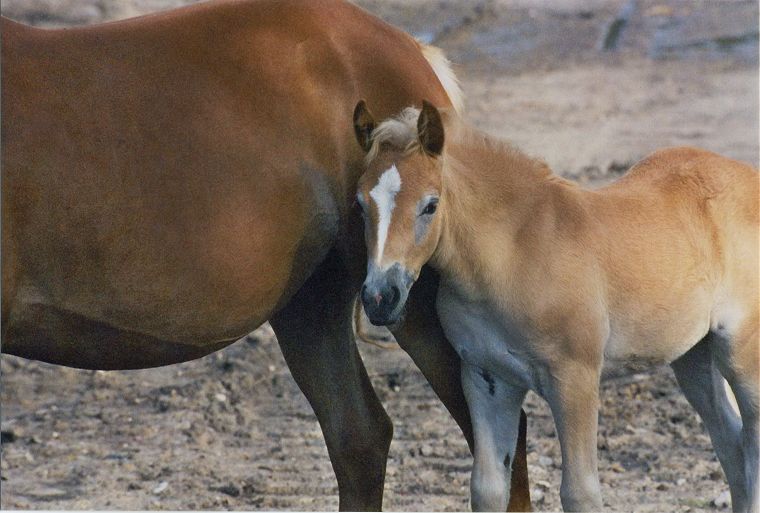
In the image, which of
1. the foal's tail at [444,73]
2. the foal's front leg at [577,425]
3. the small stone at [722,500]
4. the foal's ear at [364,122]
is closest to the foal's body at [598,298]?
the foal's front leg at [577,425]

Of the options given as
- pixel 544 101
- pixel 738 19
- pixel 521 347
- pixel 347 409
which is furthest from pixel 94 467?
pixel 738 19

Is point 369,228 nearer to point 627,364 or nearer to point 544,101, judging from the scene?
point 627,364

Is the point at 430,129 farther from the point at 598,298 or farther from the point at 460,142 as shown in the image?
the point at 598,298

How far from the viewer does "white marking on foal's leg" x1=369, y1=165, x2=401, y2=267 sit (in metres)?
3.66

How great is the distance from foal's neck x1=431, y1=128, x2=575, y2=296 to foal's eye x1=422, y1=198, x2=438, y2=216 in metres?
0.12

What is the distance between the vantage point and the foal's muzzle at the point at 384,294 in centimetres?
360

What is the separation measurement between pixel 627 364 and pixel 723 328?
0.40 metres

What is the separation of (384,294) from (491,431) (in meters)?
0.83

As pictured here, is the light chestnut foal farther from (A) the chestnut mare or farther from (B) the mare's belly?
(B) the mare's belly

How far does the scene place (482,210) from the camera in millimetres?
3996

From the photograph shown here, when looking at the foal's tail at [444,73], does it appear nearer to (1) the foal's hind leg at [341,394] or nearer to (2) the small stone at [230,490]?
(1) the foal's hind leg at [341,394]

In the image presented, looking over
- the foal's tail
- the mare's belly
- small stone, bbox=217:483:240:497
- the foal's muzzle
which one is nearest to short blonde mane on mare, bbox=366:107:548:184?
the foal's muzzle

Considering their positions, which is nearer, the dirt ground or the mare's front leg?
the mare's front leg

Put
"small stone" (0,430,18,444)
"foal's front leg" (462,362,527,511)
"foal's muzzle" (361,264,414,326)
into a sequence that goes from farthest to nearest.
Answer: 1. "small stone" (0,430,18,444)
2. "foal's front leg" (462,362,527,511)
3. "foal's muzzle" (361,264,414,326)
